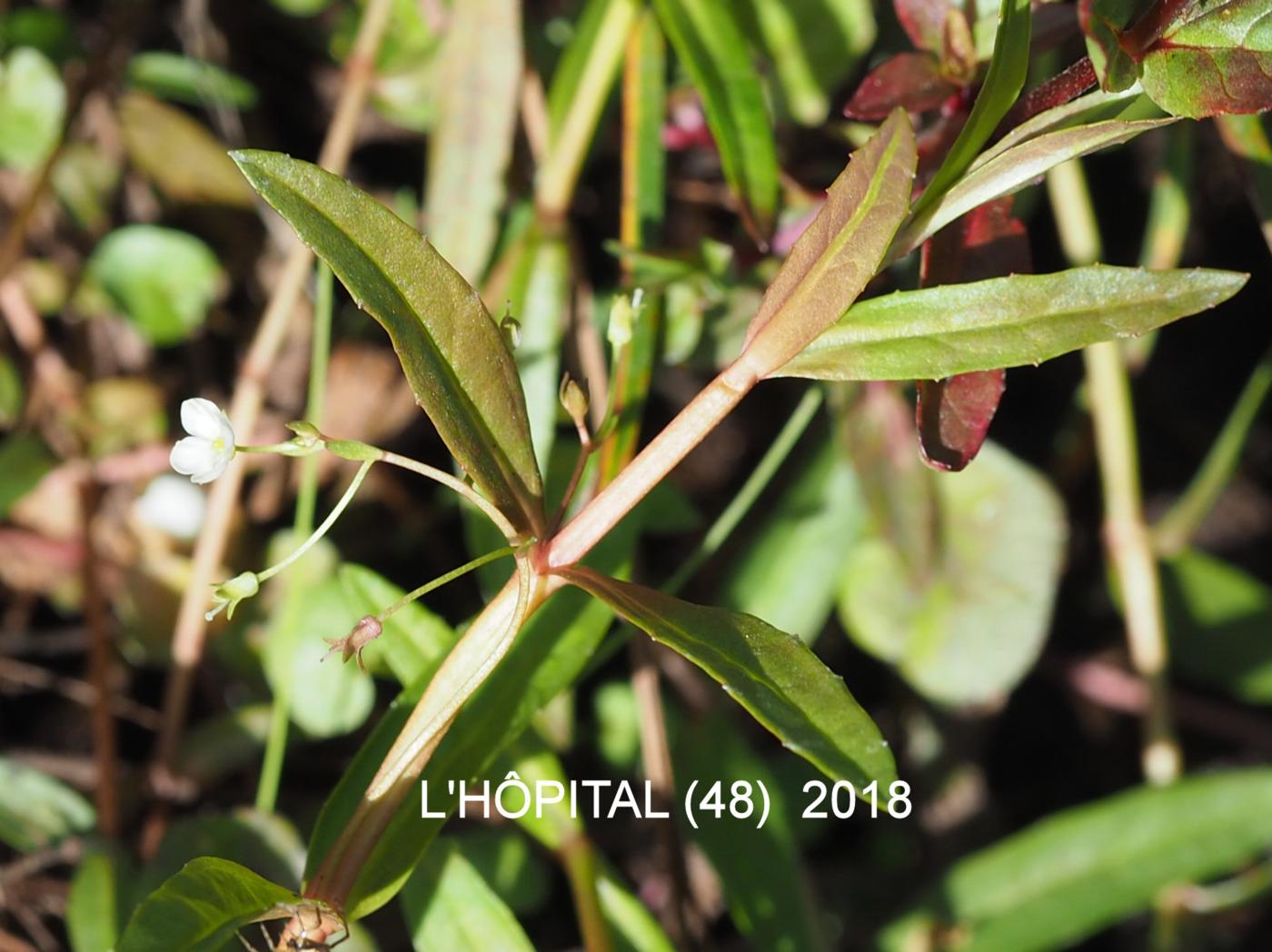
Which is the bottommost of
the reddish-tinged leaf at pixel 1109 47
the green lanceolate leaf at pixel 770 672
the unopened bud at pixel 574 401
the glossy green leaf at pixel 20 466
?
the green lanceolate leaf at pixel 770 672

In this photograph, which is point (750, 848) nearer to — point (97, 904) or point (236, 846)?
point (236, 846)

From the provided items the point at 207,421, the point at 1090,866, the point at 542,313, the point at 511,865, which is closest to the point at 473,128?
the point at 542,313

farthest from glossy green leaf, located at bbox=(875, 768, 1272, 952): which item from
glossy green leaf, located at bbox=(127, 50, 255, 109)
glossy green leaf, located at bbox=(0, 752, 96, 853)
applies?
glossy green leaf, located at bbox=(127, 50, 255, 109)

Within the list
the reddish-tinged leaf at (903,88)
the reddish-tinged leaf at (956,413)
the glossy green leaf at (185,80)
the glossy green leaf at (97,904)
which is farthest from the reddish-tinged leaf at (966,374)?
the glossy green leaf at (185,80)

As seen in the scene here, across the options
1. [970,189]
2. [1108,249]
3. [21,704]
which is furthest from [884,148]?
[21,704]

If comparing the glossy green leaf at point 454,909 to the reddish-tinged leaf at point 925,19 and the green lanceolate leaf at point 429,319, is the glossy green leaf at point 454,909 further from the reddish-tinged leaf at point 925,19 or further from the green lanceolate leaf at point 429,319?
the reddish-tinged leaf at point 925,19

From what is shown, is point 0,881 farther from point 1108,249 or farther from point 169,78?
point 1108,249

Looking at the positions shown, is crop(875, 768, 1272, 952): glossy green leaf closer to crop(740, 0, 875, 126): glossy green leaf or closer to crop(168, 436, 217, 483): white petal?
crop(740, 0, 875, 126): glossy green leaf
